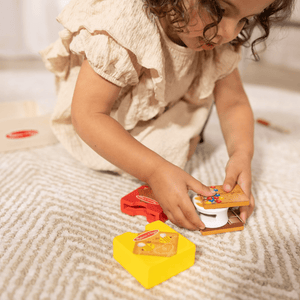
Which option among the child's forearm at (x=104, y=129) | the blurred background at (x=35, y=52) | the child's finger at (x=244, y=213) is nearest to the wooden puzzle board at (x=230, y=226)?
the child's finger at (x=244, y=213)

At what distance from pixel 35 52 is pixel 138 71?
1530mm

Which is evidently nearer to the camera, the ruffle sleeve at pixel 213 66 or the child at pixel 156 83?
the child at pixel 156 83

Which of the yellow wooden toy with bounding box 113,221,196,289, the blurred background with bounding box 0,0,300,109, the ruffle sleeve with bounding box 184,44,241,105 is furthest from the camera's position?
the blurred background with bounding box 0,0,300,109

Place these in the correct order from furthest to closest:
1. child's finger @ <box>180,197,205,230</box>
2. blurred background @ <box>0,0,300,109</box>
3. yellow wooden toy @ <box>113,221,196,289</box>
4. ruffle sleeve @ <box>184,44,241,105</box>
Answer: blurred background @ <box>0,0,300,109</box>
ruffle sleeve @ <box>184,44,241,105</box>
child's finger @ <box>180,197,205,230</box>
yellow wooden toy @ <box>113,221,196,289</box>

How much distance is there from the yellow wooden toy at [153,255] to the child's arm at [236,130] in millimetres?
149

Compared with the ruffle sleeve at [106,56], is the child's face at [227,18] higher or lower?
higher

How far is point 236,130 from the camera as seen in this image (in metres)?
0.69

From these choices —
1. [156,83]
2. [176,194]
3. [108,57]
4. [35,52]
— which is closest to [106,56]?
[108,57]

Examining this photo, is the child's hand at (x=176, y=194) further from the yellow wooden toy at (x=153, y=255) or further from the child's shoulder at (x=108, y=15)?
the child's shoulder at (x=108, y=15)

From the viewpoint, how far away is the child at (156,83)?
0.50 meters

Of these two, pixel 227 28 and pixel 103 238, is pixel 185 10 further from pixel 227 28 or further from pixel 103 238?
pixel 103 238

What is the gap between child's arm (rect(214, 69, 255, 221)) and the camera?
58cm

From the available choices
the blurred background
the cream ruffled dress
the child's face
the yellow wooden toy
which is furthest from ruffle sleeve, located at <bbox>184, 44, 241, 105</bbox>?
the blurred background

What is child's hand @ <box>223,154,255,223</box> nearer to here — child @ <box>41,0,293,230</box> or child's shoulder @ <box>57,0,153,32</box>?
child @ <box>41,0,293,230</box>
